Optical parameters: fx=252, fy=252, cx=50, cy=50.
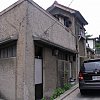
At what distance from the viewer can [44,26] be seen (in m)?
12.9

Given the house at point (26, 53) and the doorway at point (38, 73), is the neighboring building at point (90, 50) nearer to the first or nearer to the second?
the house at point (26, 53)

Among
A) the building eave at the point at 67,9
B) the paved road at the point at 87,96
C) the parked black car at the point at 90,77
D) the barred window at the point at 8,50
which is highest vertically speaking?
the building eave at the point at 67,9

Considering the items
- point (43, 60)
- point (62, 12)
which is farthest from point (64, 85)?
point (62, 12)

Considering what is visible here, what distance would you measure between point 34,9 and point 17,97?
4.03 meters

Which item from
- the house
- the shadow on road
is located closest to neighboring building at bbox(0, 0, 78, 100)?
the house


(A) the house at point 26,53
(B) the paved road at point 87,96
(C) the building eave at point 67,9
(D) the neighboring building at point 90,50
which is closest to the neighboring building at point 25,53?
(A) the house at point 26,53

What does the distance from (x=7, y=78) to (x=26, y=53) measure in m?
1.71

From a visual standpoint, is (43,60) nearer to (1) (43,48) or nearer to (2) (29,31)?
(1) (43,48)

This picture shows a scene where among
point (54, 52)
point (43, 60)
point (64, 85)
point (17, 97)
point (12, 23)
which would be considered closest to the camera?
point (17, 97)

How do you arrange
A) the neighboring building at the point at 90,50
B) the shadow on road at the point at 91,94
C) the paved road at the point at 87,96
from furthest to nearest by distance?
the neighboring building at the point at 90,50
the shadow on road at the point at 91,94
the paved road at the point at 87,96

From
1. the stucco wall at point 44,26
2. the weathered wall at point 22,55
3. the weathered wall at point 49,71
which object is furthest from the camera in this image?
the weathered wall at point 49,71

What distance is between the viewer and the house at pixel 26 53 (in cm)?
1042

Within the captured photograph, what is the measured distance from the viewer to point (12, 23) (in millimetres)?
11352

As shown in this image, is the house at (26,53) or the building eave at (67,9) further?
the building eave at (67,9)
